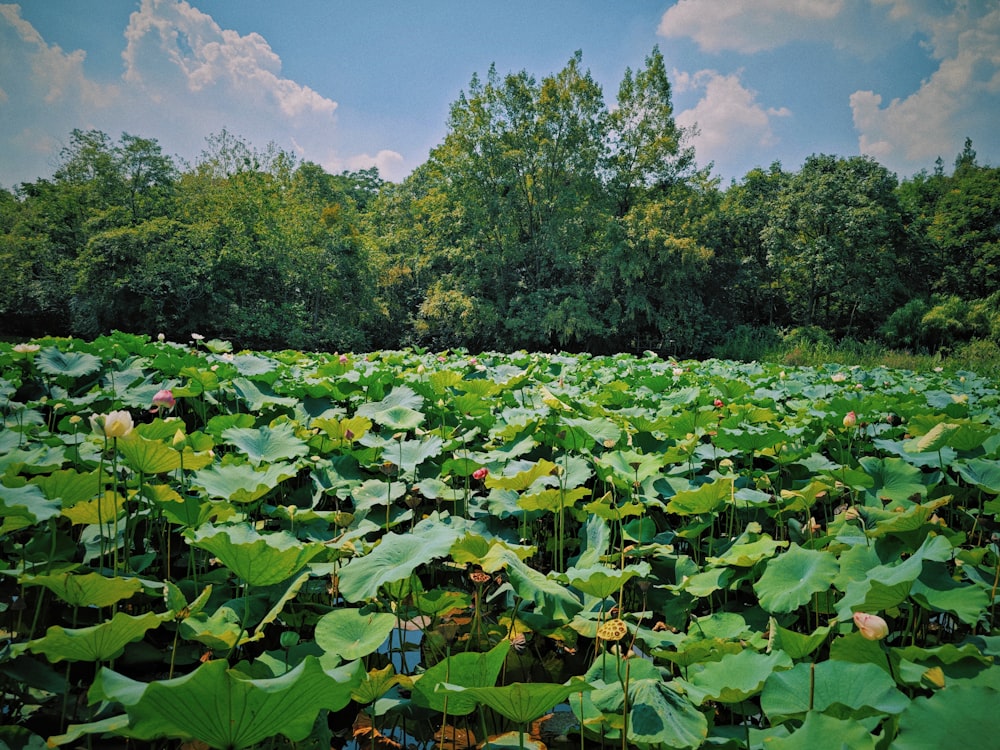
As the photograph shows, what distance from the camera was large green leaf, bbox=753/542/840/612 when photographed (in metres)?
0.94

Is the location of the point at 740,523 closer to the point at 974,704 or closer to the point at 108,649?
the point at 974,704

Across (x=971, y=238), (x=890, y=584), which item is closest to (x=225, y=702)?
(x=890, y=584)

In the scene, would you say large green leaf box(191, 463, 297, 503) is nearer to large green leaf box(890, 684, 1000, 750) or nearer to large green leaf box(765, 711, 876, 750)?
large green leaf box(765, 711, 876, 750)

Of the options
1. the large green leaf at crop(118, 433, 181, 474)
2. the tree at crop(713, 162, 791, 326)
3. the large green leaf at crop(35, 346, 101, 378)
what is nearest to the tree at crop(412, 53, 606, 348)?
the tree at crop(713, 162, 791, 326)

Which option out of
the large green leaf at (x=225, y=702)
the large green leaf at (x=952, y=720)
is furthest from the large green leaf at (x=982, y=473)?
the large green leaf at (x=225, y=702)

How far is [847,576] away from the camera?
0.99 m

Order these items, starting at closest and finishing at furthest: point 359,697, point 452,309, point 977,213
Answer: point 359,697
point 452,309
point 977,213

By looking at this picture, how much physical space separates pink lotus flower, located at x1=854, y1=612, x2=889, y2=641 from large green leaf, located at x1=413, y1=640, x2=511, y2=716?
0.48m

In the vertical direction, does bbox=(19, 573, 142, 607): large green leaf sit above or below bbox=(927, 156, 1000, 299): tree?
below

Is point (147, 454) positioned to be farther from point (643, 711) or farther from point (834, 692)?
point (834, 692)

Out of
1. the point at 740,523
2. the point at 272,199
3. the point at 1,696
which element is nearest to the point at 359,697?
the point at 1,696

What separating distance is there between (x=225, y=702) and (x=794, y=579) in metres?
1.00

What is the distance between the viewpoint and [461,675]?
0.80 meters

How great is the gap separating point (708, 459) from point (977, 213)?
26569 millimetres
